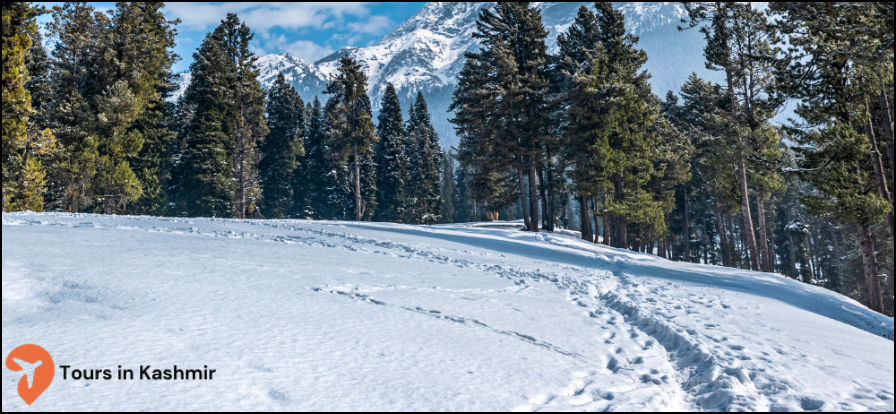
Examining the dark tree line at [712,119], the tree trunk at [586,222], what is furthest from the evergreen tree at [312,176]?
the tree trunk at [586,222]

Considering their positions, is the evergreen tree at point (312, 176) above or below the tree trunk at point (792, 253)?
above

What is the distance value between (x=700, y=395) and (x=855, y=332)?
5.36 metres

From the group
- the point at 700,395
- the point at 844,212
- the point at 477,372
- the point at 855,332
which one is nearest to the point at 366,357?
the point at 477,372

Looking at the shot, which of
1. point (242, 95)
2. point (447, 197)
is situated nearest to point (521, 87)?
point (242, 95)

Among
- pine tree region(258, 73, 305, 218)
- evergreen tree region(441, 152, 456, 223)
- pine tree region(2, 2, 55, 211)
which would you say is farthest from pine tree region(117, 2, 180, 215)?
evergreen tree region(441, 152, 456, 223)

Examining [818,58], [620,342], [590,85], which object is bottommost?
[620,342]

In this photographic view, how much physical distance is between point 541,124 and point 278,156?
108 ft

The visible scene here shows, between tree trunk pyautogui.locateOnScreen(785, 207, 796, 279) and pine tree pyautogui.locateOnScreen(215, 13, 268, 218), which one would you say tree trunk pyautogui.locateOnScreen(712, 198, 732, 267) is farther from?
pine tree pyautogui.locateOnScreen(215, 13, 268, 218)

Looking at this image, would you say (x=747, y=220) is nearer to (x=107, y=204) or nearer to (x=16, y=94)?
(x=16, y=94)

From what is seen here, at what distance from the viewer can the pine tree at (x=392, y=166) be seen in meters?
49.8

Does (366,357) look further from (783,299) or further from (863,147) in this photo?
(863,147)

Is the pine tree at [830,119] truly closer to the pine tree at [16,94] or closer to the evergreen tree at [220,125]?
the pine tree at [16,94]

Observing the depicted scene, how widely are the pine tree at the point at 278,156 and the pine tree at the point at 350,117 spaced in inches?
547

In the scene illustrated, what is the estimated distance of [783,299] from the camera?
970 cm
